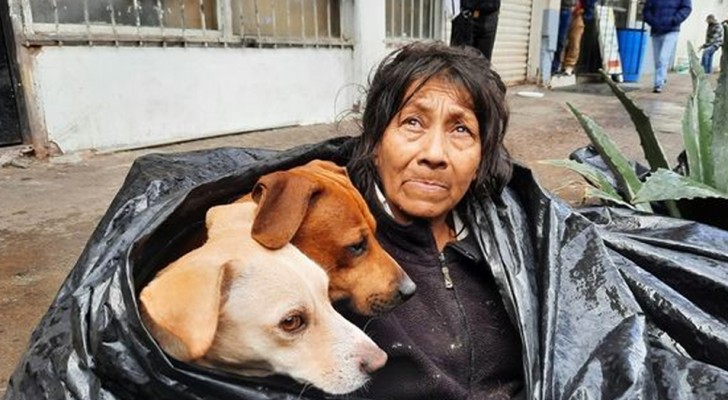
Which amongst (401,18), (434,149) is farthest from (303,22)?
(434,149)

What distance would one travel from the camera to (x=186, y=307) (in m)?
1.09

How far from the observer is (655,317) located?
1703mm

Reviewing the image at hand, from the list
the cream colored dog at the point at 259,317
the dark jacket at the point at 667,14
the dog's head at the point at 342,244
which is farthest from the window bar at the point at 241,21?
the dark jacket at the point at 667,14

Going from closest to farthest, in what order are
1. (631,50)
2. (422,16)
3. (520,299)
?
(520,299) → (422,16) → (631,50)

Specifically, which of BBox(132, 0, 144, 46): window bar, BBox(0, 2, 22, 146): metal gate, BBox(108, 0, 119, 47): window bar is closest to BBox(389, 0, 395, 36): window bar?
BBox(132, 0, 144, 46): window bar

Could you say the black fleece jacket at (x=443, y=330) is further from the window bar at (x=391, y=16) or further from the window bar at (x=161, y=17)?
the window bar at (x=391, y=16)

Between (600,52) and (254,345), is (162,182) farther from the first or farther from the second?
(600,52)

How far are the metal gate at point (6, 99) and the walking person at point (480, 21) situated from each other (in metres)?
3.78

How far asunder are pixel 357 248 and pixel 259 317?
0.36 meters

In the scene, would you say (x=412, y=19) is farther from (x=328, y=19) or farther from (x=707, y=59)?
(x=707, y=59)

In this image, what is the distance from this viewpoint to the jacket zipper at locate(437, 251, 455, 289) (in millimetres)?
1611

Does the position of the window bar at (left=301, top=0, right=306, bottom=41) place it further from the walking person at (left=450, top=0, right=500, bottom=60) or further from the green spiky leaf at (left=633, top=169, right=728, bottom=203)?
the green spiky leaf at (left=633, top=169, right=728, bottom=203)

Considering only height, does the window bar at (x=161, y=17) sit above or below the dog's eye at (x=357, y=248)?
above

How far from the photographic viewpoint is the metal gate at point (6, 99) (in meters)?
4.17
